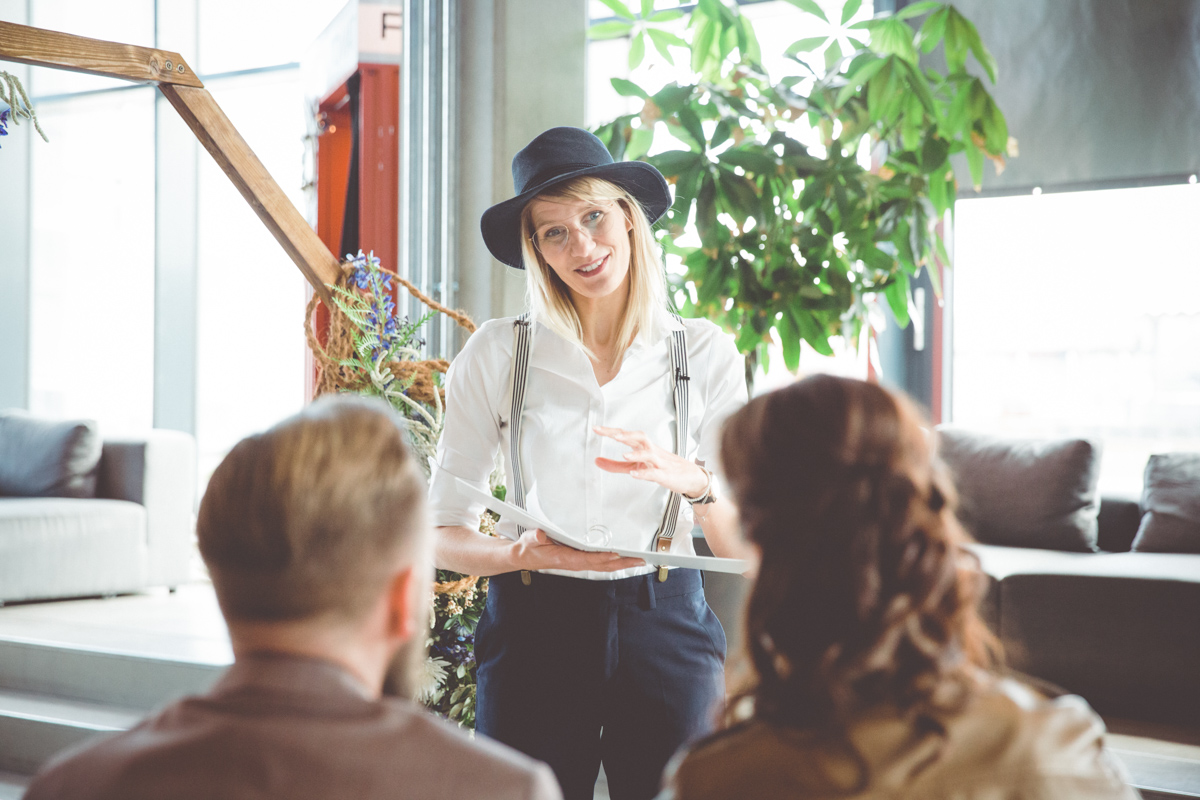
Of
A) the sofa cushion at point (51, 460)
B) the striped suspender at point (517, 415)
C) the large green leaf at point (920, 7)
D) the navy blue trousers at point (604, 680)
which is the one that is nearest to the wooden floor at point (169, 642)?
the sofa cushion at point (51, 460)

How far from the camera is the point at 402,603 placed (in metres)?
0.73

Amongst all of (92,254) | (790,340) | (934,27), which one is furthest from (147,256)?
(934,27)

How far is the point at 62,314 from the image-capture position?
18.4ft

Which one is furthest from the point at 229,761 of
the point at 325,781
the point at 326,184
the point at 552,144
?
the point at 326,184

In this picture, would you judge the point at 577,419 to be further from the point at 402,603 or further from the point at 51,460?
the point at 51,460

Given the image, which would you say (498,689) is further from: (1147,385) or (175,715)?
(1147,385)

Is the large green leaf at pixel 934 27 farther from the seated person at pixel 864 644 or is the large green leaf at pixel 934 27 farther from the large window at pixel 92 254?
the large window at pixel 92 254

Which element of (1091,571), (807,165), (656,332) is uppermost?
(807,165)

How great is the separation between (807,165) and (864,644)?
85.4 inches

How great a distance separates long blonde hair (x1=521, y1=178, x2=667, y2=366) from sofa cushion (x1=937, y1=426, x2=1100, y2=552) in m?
2.38

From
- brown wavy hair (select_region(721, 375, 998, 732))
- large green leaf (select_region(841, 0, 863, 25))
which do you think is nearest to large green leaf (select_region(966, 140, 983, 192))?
large green leaf (select_region(841, 0, 863, 25))

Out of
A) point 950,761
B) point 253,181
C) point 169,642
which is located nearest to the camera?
point 950,761

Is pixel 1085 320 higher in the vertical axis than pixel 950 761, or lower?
higher

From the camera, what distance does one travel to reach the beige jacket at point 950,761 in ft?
2.19
